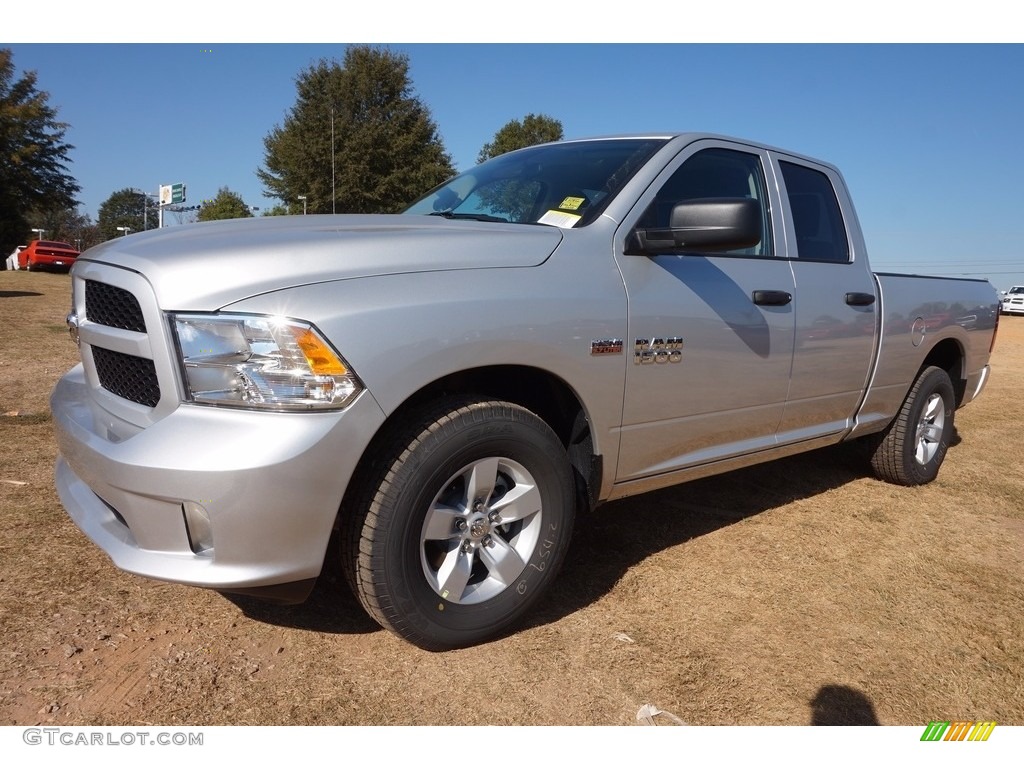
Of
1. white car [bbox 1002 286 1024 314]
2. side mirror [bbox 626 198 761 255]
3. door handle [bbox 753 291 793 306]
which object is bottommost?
white car [bbox 1002 286 1024 314]

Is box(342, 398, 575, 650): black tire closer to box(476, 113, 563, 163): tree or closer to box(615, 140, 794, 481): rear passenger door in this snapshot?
box(615, 140, 794, 481): rear passenger door

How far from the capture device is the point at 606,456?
2.73 m

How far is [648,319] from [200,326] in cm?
152

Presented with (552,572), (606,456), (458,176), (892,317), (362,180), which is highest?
A: (362,180)

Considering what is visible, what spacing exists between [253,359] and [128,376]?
50cm

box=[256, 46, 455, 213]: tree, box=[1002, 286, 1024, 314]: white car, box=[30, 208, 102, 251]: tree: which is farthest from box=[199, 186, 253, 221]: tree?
box=[1002, 286, 1024, 314]: white car

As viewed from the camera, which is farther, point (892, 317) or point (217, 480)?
point (892, 317)

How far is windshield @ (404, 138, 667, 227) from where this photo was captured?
289cm

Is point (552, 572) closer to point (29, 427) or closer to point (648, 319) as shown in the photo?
point (648, 319)

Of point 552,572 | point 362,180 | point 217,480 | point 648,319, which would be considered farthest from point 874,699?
point 362,180

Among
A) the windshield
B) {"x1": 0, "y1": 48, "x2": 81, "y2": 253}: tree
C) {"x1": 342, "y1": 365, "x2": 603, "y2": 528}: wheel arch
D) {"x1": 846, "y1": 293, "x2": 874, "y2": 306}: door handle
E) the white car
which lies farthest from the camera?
the white car

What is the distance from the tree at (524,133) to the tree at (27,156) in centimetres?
2523

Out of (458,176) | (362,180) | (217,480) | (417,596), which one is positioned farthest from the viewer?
(362,180)

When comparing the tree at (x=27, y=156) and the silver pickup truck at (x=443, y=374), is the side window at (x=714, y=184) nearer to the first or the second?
the silver pickup truck at (x=443, y=374)
